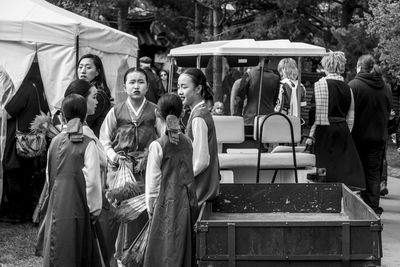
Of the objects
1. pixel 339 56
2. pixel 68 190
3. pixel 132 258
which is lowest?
pixel 132 258

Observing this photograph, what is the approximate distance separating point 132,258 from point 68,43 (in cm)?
495

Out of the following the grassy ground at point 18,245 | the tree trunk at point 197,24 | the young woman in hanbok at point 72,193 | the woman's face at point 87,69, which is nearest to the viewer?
the young woman in hanbok at point 72,193

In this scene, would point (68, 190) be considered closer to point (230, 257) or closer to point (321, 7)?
point (230, 257)

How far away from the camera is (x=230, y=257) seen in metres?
6.27

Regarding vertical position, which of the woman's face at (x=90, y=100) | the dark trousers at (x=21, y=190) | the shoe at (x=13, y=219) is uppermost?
the woman's face at (x=90, y=100)

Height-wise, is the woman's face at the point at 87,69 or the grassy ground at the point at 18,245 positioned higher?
the woman's face at the point at 87,69

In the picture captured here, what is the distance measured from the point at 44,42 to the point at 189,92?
14.8 ft

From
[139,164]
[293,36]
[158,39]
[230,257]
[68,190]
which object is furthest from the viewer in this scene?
[158,39]

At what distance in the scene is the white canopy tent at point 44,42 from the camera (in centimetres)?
1171

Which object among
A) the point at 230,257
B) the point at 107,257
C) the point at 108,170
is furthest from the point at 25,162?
the point at 230,257

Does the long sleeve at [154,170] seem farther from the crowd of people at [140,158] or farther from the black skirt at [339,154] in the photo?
the black skirt at [339,154]

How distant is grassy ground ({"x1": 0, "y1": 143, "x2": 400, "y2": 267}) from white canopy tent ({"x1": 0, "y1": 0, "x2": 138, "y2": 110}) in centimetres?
159

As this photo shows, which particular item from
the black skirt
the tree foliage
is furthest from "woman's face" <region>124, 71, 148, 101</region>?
the tree foliage

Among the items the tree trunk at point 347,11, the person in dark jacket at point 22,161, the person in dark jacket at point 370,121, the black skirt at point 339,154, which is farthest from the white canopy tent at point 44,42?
the tree trunk at point 347,11
